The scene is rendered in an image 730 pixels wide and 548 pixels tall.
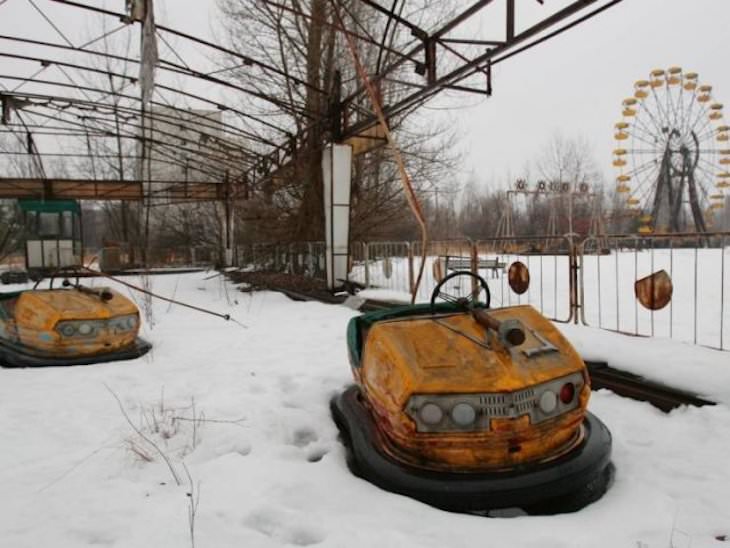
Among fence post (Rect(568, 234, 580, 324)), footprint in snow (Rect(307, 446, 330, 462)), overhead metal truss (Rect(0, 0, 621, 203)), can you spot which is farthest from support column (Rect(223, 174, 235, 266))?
footprint in snow (Rect(307, 446, 330, 462))

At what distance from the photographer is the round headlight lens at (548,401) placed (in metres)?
2.06

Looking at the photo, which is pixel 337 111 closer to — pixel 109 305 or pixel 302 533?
pixel 109 305

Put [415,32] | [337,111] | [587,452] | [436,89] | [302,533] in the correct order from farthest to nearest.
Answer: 1. [337,111]
2. [436,89]
3. [415,32]
4. [587,452]
5. [302,533]

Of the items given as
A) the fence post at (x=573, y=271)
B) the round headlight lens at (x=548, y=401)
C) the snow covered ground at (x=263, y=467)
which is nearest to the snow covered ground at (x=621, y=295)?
the fence post at (x=573, y=271)

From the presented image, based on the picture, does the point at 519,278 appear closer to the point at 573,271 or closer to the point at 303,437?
the point at 573,271

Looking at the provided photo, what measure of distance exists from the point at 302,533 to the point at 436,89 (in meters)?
6.44

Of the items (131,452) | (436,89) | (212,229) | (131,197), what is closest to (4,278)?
(131,197)

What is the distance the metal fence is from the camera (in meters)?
5.60

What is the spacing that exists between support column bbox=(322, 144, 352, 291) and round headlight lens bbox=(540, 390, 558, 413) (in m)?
7.53

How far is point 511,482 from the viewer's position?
77.0 inches

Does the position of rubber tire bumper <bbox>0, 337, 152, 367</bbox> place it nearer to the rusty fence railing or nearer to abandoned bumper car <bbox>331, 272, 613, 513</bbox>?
abandoned bumper car <bbox>331, 272, 613, 513</bbox>

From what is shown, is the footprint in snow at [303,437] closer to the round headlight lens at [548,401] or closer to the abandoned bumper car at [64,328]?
the round headlight lens at [548,401]

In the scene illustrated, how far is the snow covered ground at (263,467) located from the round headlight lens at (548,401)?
40 centimetres

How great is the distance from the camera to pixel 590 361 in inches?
147
